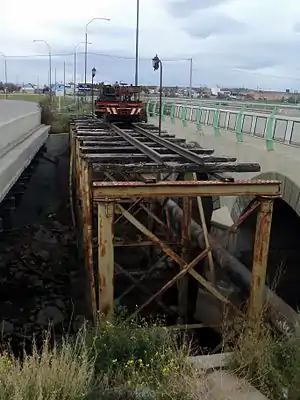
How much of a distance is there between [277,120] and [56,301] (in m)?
7.18

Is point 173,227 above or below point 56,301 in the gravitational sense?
above

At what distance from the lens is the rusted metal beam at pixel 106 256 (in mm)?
6492

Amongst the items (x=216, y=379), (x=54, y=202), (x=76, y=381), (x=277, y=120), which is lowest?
(x=54, y=202)

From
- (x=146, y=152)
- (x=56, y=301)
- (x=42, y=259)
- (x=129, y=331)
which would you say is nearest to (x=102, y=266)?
(x=129, y=331)

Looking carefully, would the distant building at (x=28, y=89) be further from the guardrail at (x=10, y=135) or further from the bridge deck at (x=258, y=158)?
the bridge deck at (x=258, y=158)

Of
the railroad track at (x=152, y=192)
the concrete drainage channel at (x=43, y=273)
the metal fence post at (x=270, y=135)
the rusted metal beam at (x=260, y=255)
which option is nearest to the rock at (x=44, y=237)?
the concrete drainage channel at (x=43, y=273)

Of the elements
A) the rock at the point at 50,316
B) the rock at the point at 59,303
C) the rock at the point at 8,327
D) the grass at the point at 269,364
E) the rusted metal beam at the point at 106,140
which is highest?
the rusted metal beam at the point at 106,140

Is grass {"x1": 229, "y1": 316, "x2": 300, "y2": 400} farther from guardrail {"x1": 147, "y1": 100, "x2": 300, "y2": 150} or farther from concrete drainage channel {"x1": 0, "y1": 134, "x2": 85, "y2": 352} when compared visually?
guardrail {"x1": 147, "y1": 100, "x2": 300, "y2": 150}

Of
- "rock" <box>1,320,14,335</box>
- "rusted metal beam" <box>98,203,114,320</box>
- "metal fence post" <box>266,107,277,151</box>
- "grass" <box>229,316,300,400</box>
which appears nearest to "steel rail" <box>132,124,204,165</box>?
"metal fence post" <box>266,107,277,151</box>

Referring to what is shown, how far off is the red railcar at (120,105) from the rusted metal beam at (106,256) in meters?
12.0

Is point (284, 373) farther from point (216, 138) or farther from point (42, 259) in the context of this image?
point (42, 259)

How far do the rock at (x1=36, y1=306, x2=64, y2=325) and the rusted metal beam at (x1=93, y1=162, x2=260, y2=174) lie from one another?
17.0 feet

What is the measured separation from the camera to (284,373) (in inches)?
187

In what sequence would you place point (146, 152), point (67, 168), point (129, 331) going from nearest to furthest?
point (129, 331) < point (146, 152) < point (67, 168)
